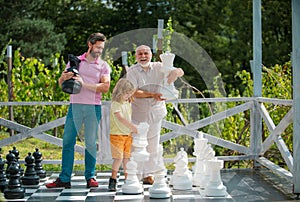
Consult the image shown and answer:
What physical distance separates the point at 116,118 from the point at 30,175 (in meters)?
1.10

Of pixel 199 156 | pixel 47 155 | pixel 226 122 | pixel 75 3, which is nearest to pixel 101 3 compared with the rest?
pixel 75 3

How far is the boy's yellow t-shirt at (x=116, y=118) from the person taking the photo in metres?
5.01

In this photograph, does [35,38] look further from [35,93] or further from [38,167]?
[38,167]

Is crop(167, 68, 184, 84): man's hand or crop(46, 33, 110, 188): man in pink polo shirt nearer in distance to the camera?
crop(167, 68, 184, 84): man's hand

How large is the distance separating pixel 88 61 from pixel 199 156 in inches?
49.2

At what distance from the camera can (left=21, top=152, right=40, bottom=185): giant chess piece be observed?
18.6 ft

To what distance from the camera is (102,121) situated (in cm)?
543

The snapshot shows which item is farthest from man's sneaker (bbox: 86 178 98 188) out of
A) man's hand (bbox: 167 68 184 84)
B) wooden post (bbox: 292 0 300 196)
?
wooden post (bbox: 292 0 300 196)

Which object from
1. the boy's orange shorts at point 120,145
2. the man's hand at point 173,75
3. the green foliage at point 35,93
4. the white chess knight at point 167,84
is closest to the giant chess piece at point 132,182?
the boy's orange shorts at point 120,145

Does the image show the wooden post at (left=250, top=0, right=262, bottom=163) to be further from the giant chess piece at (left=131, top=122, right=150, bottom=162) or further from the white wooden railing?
the giant chess piece at (left=131, top=122, right=150, bottom=162)

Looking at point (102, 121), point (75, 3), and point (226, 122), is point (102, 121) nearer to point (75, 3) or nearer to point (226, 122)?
point (226, 122)

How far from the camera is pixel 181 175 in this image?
5.50m

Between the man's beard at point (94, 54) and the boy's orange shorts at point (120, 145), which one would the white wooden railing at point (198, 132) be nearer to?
the boy's orange shorts at point (120, 145)

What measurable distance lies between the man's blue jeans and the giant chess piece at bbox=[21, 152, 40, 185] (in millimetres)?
289
